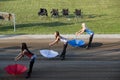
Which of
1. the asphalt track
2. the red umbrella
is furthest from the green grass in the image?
the red umbrella

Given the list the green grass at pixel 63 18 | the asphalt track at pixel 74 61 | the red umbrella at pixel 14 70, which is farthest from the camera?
the green grass at pixel 63 18

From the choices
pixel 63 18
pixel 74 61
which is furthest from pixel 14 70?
pixel 63 18

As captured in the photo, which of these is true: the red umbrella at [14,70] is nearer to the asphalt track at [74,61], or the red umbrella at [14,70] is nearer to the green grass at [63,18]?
the asphalt track at [74,61]

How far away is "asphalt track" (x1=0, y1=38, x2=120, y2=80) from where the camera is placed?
60.5 feet

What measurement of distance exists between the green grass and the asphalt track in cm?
322

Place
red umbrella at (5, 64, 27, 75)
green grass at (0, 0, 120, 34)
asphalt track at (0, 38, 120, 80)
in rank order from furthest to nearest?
green grass at (0, 0, 120, 34)
asphalt track at (0, 38, 120, 80)
red umbrella at (5, 64, 27, 75)

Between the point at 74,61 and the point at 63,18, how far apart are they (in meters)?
12.8

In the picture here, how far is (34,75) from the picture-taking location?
18.6 metres

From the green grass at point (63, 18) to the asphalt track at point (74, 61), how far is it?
3221 mm

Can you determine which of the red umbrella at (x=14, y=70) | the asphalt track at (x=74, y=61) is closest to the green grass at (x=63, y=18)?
the asphalt track at (x=74, y=61)

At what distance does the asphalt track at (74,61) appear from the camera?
18453mm

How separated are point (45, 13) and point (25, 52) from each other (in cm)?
1611

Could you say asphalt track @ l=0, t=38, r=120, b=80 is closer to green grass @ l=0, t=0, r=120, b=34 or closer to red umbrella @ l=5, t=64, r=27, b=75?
red umbrella @ l=5, t=64, r=27, b=75

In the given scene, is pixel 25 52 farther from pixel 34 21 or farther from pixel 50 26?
pixel 34 21
